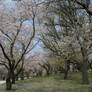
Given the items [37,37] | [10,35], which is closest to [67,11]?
[10,35]

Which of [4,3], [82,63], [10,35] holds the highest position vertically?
[4,3]

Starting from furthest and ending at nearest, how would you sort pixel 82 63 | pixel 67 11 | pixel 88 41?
1. pixel 82 63
2. pixel 88 41
3. pixel 67 11

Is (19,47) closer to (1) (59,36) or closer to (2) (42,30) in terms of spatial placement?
(2) (42,30)

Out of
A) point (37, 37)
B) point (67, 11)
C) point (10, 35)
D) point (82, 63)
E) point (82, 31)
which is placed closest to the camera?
point (67, 11)

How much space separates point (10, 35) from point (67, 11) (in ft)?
22.6

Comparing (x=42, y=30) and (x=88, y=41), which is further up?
(x=42, y=30)

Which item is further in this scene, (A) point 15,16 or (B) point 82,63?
(B) point 82,63

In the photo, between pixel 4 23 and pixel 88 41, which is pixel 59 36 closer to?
pixel 88 41

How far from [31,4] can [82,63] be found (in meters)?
9.94

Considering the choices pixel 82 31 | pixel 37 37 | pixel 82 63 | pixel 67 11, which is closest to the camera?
pixel 67 11

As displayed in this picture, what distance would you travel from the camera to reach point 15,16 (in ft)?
42.7

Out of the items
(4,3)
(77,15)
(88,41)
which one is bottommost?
(88,41)

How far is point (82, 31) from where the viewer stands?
11461mm

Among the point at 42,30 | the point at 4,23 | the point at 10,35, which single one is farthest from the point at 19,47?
the point at 4,23
